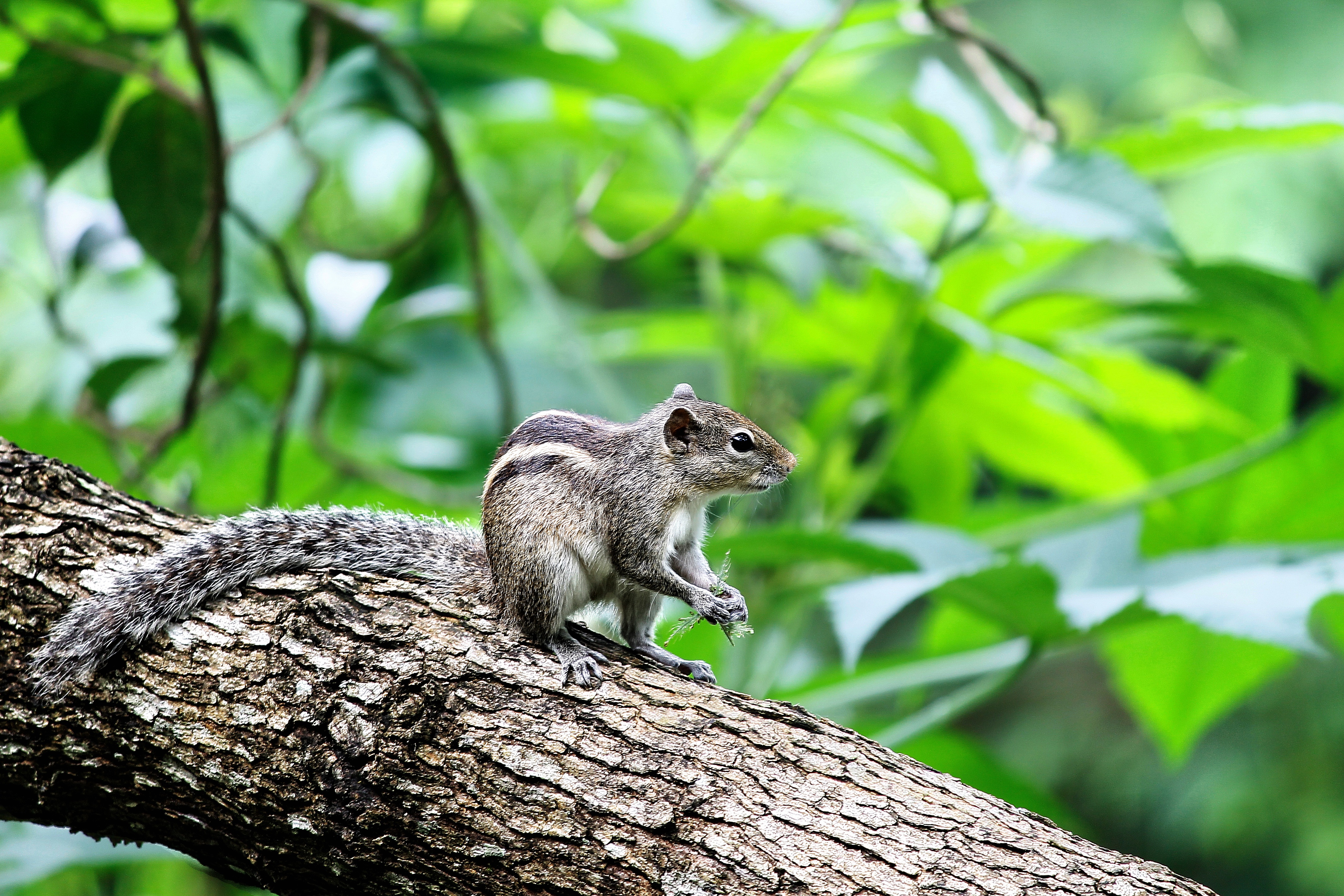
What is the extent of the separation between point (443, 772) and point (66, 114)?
1492mm

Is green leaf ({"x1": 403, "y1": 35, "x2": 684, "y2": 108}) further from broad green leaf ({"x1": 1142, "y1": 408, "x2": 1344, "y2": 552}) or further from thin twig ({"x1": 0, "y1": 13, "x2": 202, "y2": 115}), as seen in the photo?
broad green leaf ({"x1": 1142, "y1": 408, "x2": 1344, "y2": 552})

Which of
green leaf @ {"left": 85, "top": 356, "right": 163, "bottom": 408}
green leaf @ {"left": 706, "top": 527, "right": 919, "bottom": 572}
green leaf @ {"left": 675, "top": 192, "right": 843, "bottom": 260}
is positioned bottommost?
green leaf @ {"left": 706, "top": 527, "right": 919, "bottom": 572}

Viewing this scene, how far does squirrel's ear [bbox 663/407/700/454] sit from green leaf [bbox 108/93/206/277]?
1.09m

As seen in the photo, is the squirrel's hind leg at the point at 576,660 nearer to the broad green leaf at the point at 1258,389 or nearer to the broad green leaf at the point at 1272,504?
the broad green leaf at the point at 1272,504

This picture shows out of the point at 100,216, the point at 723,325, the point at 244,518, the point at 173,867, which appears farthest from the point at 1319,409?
the point at 173,867

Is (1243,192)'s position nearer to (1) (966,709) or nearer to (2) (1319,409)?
(2) (1319,409)

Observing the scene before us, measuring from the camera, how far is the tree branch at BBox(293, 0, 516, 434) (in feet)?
6.79

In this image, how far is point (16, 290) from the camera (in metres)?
3.46

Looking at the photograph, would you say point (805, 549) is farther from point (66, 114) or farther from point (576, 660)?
point (66, 114)

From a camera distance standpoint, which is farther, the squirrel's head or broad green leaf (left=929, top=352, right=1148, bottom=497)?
broad green leaf (left=929, top=352, right=1148, bottom=497)

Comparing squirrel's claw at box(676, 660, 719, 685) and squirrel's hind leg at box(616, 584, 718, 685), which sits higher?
squirrel's hind leg at box(616, 584, 718, 685)

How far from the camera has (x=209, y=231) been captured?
2039mm

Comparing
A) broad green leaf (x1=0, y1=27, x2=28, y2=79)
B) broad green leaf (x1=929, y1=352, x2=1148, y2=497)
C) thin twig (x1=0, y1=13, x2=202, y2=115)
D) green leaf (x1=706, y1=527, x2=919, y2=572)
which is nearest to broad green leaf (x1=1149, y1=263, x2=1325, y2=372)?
broad green leaf (x1=929, y1=352, x2=1148, y2=497)

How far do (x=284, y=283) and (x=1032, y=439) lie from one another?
5.22 feet
